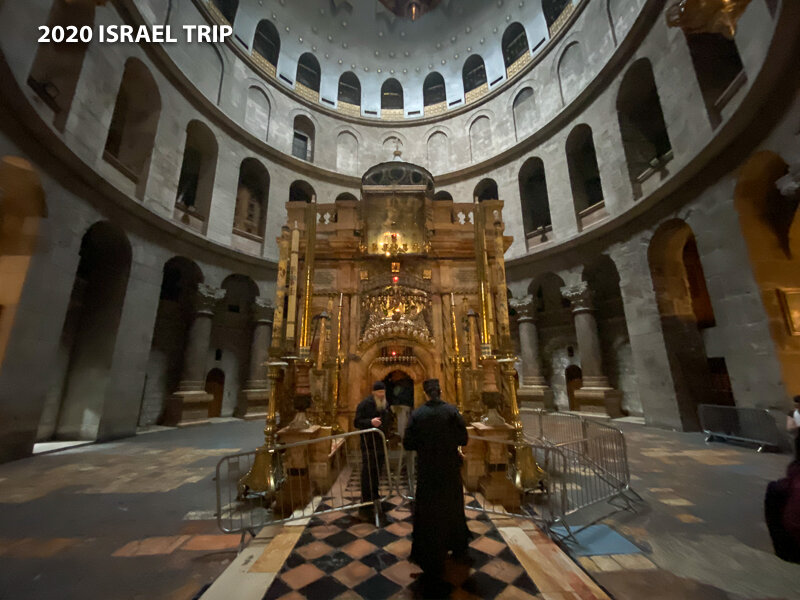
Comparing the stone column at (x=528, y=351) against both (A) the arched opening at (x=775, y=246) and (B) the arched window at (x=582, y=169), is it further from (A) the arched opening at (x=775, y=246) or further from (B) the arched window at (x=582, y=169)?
(A) the arched opening at (x=775, y=246)

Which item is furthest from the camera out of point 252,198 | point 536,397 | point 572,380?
point 252,198

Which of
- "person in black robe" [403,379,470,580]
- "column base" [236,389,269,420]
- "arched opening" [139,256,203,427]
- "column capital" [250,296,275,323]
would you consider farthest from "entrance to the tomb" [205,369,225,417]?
"person in black robe" [403,379,470,580]

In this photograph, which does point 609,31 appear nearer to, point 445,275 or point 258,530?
point 445,275

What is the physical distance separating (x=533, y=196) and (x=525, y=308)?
6.67 meters

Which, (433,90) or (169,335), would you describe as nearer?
(169,335)

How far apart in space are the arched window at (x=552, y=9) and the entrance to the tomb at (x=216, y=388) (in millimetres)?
23615

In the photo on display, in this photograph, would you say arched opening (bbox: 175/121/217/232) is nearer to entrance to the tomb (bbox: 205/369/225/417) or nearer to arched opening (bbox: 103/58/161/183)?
arched opening (bbox: 103/58/161/183)

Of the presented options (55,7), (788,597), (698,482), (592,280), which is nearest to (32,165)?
(55,7)

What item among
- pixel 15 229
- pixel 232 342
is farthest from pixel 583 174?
pixel 15 229

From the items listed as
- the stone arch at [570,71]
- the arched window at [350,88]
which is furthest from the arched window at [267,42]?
the stone arch at [570,71]

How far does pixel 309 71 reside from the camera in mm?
20281

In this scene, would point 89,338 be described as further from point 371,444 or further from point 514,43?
point 514,43

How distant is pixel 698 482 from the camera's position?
526 centimetres

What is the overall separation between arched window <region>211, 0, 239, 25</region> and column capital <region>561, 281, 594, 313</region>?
2106 cm
